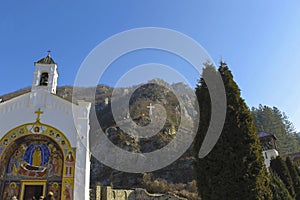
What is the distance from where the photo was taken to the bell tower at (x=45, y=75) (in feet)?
53.1

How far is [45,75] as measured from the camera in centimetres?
1670

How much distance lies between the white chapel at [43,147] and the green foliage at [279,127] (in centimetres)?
4198

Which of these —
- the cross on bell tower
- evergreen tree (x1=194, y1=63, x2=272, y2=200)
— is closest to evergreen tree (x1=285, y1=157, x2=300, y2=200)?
evergreen tree (x1=194, y1=63, x2=272, y2=200)

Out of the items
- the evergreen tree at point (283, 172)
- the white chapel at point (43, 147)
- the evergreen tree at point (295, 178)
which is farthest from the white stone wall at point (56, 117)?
the evergreen tree at point (295, 178)

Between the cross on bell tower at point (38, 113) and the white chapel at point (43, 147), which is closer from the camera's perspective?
the white chapel at point (43, 147)

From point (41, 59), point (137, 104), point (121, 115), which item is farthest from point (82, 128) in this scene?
point (137, 104)

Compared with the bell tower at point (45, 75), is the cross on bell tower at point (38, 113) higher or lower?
lower

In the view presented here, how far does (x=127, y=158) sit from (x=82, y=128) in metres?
25.3

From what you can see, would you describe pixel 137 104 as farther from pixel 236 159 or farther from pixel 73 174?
pixel 236 159

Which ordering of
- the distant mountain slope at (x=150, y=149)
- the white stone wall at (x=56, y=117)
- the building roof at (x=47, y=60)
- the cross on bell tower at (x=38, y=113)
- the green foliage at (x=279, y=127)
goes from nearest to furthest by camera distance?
the white stone wall at (x=56, y=117), the cross on bell tower at (x=38, y=113), the building roof at (x=47, y=60), the distant mountain slope at (x=150, y=149), the green foliage at (x=279, y=127)

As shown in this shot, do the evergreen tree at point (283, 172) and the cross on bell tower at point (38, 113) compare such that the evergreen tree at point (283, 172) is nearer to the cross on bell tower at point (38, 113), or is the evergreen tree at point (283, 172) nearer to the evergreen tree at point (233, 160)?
the evergreen tree at point (233, 160)

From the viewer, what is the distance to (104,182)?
3584 cm

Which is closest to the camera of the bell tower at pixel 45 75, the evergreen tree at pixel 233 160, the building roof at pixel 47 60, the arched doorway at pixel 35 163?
the evergreen tree at pixel 233 160

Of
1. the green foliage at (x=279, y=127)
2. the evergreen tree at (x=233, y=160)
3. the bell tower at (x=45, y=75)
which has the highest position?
the green foliage at (x=279, y=127)
